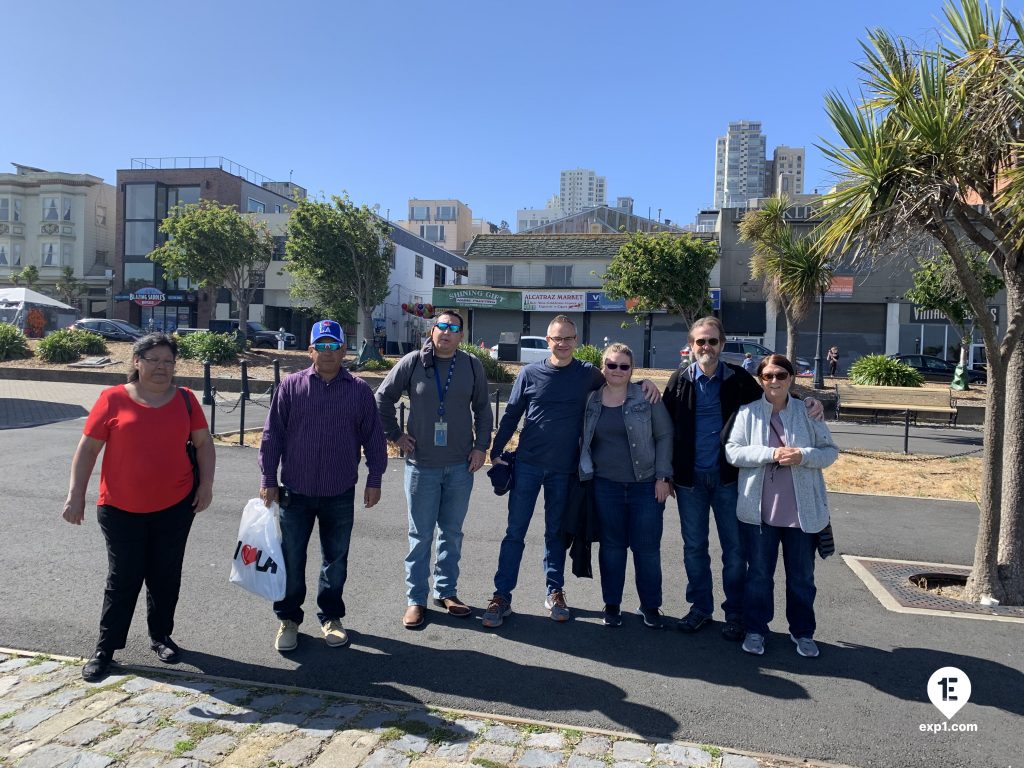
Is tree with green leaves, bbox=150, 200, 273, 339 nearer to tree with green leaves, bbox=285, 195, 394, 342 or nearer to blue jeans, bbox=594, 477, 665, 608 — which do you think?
tree with green leaves, bbox=285, 195, 394, 342

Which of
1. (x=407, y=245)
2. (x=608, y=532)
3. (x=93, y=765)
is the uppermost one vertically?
(x=407, y=245)

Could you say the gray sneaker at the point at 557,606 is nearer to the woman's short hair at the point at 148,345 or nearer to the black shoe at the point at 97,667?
the black shoe at the point at 97,667

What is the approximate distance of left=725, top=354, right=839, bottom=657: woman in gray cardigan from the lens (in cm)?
432

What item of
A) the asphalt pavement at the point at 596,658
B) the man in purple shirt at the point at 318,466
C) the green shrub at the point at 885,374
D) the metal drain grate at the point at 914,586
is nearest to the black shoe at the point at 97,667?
the asphalt pavement at the point at 596,658

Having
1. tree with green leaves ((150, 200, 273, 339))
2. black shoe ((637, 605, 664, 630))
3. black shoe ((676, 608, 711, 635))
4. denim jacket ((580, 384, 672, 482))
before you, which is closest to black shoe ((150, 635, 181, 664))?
denim jacket ((580, 384, 672, 482))

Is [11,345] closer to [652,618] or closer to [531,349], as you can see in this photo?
[531,349]

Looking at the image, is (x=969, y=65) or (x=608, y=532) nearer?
(x=608, y=532)

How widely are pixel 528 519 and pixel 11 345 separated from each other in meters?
26.9

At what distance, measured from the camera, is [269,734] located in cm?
338

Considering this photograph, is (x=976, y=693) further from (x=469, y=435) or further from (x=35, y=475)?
(x=35, y=475)

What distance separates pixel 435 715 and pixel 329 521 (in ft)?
4.37

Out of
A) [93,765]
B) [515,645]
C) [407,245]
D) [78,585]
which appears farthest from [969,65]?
[407,245]

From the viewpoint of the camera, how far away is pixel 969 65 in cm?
561

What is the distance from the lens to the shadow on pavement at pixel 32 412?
43.8 feet
